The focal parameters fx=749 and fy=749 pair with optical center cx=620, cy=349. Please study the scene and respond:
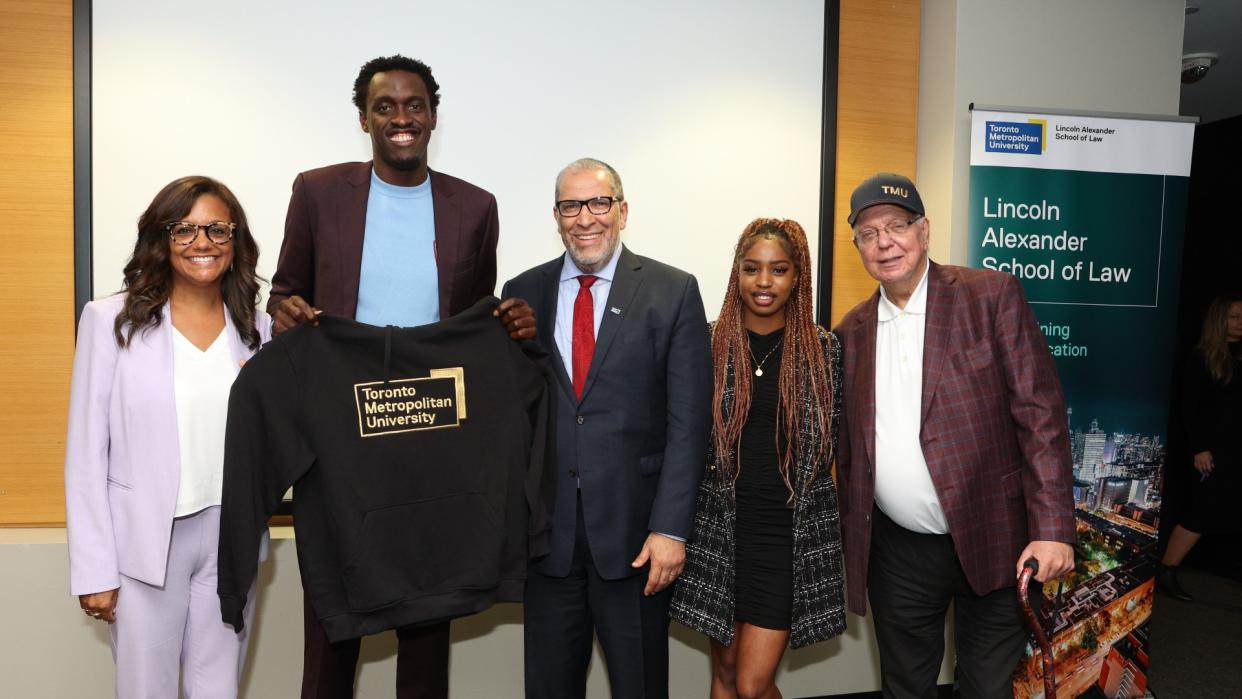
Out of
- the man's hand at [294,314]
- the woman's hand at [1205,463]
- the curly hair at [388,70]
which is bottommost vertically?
the woman's hand at [1205,463]

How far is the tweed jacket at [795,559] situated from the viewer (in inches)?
80.4

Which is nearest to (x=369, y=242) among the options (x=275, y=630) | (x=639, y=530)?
(x=639, y=530)

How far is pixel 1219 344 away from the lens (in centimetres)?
462

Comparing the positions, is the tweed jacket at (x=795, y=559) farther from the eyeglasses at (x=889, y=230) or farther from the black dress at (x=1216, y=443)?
the black dress at (x=1216, y=443)

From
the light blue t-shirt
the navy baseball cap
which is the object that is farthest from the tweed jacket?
the light blue t-shirt

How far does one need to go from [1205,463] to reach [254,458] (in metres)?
5.32

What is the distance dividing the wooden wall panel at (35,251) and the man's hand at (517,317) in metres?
2.03

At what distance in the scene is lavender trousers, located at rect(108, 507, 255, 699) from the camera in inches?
70.4

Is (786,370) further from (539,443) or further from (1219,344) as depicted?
(1219,344)

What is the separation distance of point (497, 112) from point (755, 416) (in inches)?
70.7

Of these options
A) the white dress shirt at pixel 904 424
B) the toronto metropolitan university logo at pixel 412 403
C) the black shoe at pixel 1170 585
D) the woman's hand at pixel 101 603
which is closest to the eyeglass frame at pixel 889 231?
the white dress shirt at pixel 904 424

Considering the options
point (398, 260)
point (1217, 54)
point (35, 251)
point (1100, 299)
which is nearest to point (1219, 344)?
point (1217, 54)

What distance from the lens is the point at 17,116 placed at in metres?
2.78

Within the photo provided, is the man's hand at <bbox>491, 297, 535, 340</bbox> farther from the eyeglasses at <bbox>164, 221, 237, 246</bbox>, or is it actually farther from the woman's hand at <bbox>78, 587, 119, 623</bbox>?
the woman's hand at <bbox>78, 587, 119, 623</bbox>
